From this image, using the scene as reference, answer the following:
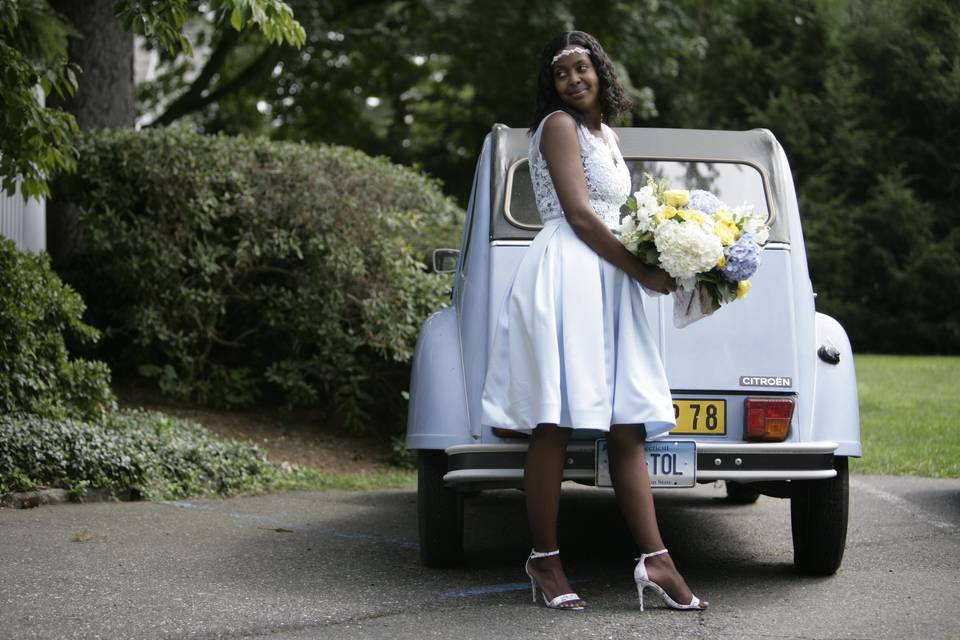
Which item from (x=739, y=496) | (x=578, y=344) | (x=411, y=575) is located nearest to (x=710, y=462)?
(x=578, y=344)

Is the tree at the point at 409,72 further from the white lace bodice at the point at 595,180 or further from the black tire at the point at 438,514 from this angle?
the white lace bodice at the point at 595,180

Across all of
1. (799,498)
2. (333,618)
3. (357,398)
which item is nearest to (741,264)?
(799,498)

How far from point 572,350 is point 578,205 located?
1.84 feet

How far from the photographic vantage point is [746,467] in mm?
4840

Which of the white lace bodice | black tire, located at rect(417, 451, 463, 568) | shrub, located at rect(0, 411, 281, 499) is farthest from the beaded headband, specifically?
shrub, located at rect(0, 411, 281, 499)

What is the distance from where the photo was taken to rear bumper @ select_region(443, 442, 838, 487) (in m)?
4.80

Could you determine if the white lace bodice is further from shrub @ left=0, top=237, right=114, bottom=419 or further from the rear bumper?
shrub @ left=0, top=237, right=114, bottom=419

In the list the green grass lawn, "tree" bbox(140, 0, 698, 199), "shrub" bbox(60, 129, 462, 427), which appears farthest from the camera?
"tree" bbox(140, 0, 698, 199)

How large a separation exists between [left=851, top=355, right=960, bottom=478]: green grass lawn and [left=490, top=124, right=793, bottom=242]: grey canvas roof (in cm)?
418

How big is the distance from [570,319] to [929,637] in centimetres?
169

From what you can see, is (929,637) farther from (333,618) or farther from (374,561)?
(374,561)

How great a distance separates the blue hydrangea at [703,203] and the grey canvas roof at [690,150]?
3.74ft

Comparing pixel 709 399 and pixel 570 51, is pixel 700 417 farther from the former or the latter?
pixel 570 51

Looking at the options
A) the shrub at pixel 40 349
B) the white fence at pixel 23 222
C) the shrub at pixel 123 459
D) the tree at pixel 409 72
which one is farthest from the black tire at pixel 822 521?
the tree at pixel 409 72
